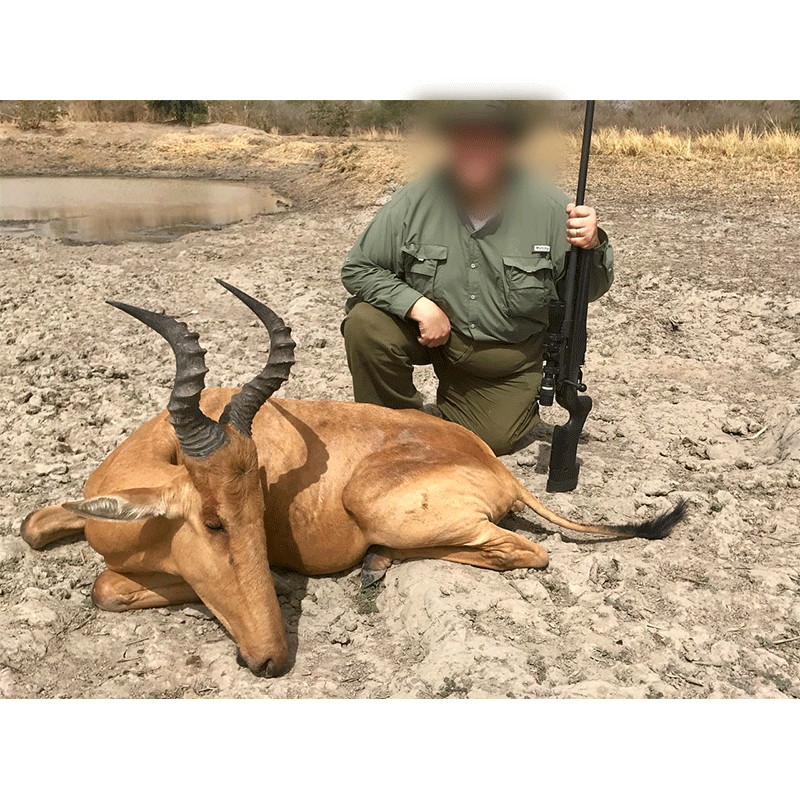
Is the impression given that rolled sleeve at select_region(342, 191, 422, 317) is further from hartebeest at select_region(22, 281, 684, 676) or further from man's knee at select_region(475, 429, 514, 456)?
man's knee at select_region(475, 429, 514, 456)

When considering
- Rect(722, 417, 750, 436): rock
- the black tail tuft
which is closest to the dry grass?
Rect(722, 417, 750, 436): rock

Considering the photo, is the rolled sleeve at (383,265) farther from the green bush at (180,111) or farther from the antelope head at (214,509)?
the green bush at (180,111)

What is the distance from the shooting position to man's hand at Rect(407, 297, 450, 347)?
5.77 metres

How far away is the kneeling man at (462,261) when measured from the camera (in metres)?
5.71

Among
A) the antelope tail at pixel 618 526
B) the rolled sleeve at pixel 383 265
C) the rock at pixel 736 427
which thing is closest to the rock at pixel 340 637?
the antelope tail at pixel 618 526

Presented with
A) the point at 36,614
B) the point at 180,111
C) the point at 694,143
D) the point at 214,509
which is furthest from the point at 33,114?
the point at 214,509

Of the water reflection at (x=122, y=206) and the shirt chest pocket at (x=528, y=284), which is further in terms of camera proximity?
the water reflection at (x=122, y=206)

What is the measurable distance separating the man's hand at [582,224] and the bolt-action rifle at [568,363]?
0.34 ft

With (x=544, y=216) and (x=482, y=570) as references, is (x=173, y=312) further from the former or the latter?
(x=482, y=570)

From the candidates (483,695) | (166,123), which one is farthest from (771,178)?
(166,123)

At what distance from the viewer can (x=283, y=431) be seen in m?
4.72

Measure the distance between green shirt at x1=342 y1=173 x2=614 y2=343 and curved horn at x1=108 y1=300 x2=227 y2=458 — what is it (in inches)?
91.9

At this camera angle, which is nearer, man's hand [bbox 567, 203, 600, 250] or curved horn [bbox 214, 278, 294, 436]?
curved horn [bbox 214, 278, 294, 436]

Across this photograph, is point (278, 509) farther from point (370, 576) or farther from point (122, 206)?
point (122, 206)
